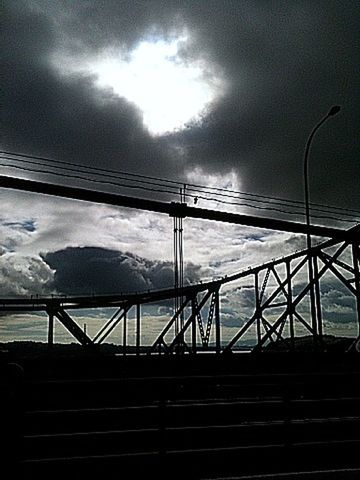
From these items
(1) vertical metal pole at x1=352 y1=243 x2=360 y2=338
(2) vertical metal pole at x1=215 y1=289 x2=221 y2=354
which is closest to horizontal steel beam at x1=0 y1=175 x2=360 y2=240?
(1) vertical metal pole at x1=352 y1=243 x2=360 y2=338

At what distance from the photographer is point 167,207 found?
145 feet

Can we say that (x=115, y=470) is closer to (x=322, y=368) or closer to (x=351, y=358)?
(x=322, y=368)

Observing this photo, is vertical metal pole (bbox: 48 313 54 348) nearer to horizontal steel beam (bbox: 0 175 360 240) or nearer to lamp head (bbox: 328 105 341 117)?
horizontal steel beam (bbox: 0 175 360 240)

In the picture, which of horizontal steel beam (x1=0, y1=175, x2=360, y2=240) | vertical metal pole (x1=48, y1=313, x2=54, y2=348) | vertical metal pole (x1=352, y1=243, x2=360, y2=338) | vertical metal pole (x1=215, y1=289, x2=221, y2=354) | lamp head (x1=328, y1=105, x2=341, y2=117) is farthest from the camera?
vertical metal pole (x1=215, y1=289, x2=221, y2=354)

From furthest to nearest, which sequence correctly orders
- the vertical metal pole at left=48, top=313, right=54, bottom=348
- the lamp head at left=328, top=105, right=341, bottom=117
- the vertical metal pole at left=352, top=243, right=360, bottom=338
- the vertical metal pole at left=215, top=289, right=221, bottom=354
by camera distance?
the vertical metal pole at left=215, top=289, right=221, bottom=354
the vertical metal pole at left=48, top=313, right=54, bottom=348
the vertical metal pole at left=352, top=243, right=360, bottom=338
the lamp head at left=328, top=105, right=341, bottom=117

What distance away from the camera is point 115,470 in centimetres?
666

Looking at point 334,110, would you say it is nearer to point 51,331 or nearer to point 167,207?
point 167,207

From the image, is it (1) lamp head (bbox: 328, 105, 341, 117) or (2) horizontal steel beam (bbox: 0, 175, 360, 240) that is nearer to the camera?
(1) lamp head (bbox: 328, 105, 341, 117)

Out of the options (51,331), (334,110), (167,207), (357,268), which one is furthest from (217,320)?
(334,110)

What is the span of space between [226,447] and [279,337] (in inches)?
2290

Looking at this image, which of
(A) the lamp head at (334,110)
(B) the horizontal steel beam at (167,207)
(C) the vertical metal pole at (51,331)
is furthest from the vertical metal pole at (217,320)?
(A) the lamp head at (334,110)

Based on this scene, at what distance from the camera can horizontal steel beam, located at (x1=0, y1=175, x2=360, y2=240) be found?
39.4 m

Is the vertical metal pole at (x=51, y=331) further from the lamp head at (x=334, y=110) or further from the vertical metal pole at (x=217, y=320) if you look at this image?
the lamp head at (x=334, y=110)

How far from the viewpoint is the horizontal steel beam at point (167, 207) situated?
39438mm
